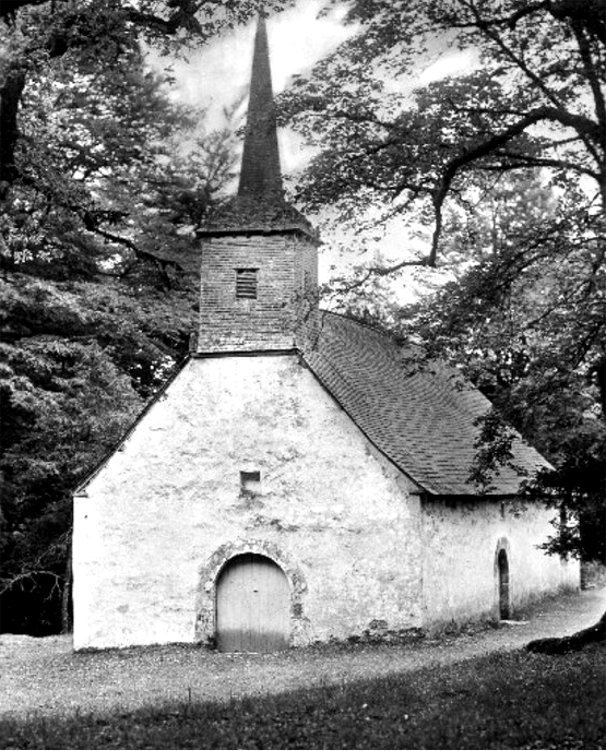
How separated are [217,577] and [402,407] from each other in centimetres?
666

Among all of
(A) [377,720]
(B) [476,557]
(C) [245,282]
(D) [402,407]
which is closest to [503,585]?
(B) [476,557]

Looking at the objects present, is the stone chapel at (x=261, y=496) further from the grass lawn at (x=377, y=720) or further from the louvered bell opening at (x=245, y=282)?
the grass lawn at (x=377, y=720)

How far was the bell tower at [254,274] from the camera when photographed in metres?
21.9

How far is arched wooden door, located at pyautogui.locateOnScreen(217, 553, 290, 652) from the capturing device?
20.9 meters

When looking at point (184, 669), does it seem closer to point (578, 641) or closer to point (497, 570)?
point (578, 641)

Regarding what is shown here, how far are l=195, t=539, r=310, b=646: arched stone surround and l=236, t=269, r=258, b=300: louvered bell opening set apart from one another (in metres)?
5.18

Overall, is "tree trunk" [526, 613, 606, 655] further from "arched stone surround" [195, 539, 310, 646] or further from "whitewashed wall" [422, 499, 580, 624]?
"arched stone surround" [195, 539, 310, 646]

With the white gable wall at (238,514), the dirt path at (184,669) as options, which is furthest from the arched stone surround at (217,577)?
the dirt path at (184,669)

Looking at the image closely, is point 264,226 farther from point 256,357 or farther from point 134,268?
point 134,268

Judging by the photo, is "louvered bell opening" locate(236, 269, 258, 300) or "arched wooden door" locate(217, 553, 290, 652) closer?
"arched wooden door" locate(217, 553, 290, 652)

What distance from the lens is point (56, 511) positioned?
27.4 m

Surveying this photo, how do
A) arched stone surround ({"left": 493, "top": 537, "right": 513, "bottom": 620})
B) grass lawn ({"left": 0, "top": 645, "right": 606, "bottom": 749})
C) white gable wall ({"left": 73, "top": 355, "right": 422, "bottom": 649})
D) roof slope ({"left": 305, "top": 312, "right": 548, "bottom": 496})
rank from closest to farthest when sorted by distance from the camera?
grass lawn ({"left": 0, "top": 645, "right": 606, "bottom": 749}) → white gable wall ({"left": 73, "top": 355, "right": 422, "bottom": 649}) → roof slope ({"left": 305, "top": 312, "right": 548, "bottom": 496}) → arched stone surround ({"left": 493, "top": 537, "right": 513, "bottom": 620})

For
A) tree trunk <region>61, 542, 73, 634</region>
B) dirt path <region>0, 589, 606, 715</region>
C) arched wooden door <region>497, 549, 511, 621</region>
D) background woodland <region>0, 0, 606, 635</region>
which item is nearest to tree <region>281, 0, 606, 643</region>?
background woodland <region>0, 0, 606, 635</region>

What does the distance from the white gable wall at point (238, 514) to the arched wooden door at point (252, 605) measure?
0.27 metres
